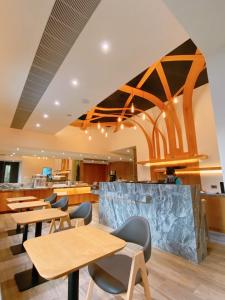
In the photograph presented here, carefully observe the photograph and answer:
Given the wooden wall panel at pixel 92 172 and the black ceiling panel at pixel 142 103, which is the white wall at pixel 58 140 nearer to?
the wooden wall panel at pixel 92 172

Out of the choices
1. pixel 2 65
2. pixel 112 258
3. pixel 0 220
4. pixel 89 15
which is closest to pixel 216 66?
pixel 89 15

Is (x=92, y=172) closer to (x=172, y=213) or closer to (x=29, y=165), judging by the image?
(x=29, y=165)

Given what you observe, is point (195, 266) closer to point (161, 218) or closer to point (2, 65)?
point (161, 218)

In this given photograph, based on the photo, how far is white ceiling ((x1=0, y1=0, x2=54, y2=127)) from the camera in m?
2.09

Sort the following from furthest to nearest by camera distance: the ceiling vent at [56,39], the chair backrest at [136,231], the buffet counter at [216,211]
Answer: the buffet counter at [216,211]
the ceiling vent at [56,39]
the chair backrest at [136,231]

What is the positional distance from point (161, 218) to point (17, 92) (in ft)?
14.7

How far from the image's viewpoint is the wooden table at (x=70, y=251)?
1175mm

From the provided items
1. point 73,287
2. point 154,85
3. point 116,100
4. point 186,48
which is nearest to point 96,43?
point 186,48

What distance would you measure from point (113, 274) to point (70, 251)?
21.1 inches

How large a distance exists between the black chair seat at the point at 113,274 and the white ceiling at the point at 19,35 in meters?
3.12

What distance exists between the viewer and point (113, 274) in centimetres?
160

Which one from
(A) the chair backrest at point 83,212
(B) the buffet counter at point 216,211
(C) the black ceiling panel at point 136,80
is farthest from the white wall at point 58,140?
(B) the buffet counter at point 216,211

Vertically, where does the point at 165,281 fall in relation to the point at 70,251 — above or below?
below

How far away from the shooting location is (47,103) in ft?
15.5
